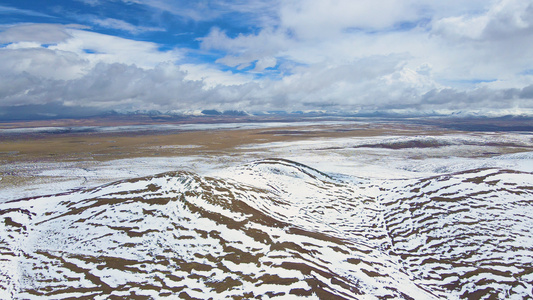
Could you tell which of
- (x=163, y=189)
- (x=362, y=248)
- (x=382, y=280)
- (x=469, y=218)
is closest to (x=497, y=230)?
(x=469, y=218)

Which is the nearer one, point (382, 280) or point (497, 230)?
point (382, 280)

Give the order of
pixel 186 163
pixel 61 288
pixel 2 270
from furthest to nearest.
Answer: pixel 186 163 < pixel 2 270 < pixel 61 288

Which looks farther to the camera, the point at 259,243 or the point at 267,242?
the point at 267,242

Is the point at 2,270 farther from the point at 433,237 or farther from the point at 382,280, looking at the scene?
the point at 433,237

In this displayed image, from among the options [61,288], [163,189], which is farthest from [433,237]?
[61,288]

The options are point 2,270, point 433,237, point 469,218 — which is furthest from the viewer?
point 469,218

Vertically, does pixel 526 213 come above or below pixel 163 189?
below
